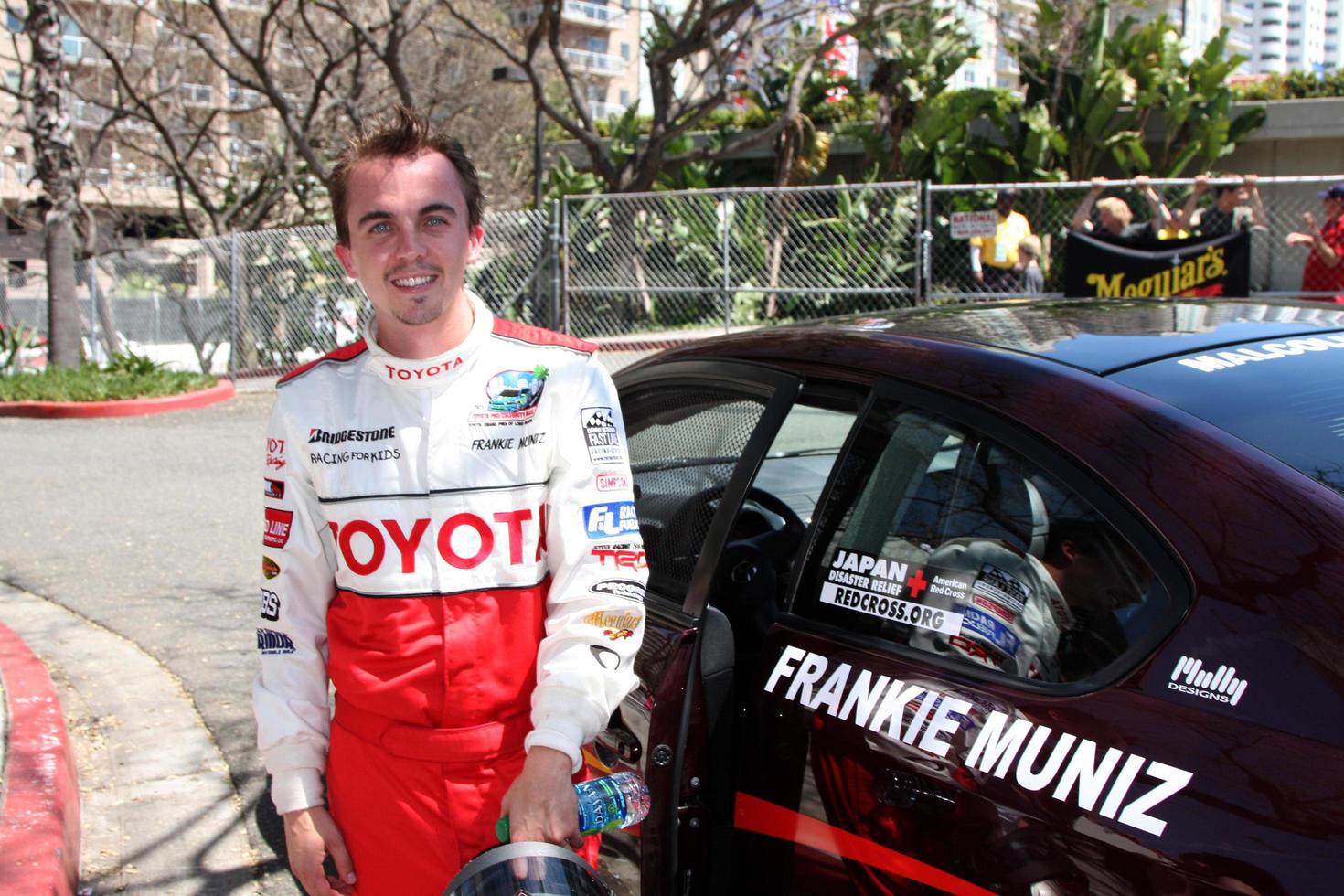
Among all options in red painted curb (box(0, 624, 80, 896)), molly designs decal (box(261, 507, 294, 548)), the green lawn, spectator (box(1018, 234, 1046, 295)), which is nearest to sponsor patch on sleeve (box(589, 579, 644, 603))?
molly designs decal (box(261, 507, 294, 548))

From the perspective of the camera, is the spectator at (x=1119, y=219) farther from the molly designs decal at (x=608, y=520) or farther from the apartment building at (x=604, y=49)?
the apartment building at (x=604, y=49)

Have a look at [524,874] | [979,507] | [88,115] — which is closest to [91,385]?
[979,507]

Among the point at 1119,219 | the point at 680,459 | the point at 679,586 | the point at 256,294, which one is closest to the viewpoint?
the point at 679,586

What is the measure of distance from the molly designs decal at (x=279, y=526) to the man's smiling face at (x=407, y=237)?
356mm

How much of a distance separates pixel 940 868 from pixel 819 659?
0.46 metres

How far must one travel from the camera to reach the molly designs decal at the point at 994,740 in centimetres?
178

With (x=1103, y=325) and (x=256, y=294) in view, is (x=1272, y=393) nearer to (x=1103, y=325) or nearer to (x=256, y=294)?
(x=1103, y=325)

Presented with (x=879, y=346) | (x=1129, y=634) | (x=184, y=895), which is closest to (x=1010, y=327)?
(x=879, y=346)

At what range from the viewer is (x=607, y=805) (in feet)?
6.13

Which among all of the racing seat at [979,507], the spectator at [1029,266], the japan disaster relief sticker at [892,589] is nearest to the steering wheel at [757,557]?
the japan disaster relief sticker at [892,589]

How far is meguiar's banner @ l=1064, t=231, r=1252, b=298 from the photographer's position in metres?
9.77

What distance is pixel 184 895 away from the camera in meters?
3.71

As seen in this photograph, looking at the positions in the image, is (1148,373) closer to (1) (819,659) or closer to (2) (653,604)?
(1) (819,659)

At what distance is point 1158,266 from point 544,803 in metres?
9.29
